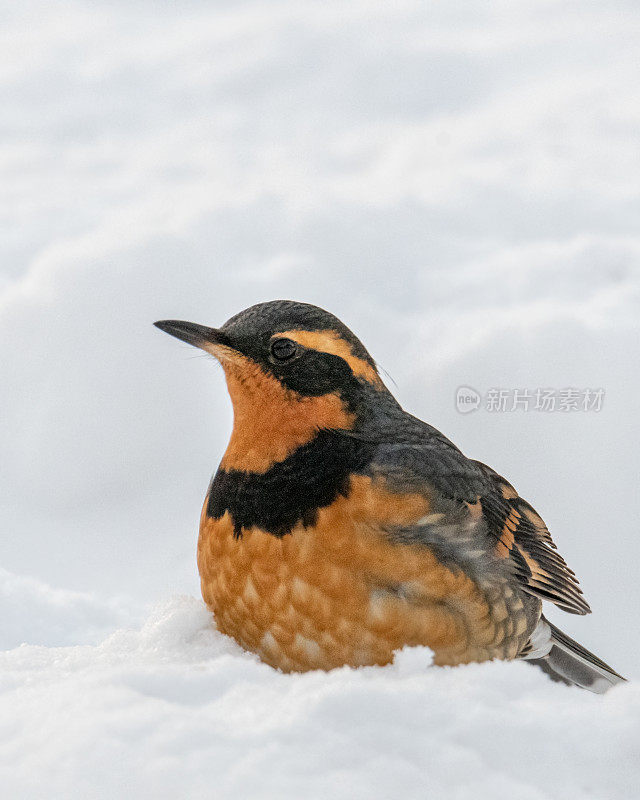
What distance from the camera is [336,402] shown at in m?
3.75

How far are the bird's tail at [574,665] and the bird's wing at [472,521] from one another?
22 centimetres

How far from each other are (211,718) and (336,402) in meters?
1.43

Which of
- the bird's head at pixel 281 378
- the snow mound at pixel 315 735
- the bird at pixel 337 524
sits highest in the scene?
the bird's head at pixel 281 378

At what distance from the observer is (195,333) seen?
381 centimetres

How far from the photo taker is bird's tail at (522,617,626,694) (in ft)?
14.1

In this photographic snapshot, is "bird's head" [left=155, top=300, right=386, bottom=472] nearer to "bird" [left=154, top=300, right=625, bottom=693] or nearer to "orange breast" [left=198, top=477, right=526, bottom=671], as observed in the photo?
"bird" [left=154, top=300, right=625, bottom=693]

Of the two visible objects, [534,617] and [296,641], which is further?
[534,617]

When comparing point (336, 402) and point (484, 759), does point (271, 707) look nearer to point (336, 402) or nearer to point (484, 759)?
point (484, 759)

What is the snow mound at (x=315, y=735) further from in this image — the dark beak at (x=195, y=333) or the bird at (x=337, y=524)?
the dark beak at (x=195, y=333)

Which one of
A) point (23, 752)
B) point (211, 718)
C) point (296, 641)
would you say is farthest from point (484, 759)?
point (23, 752)

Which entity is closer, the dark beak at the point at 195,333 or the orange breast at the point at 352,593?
the orange breast at the point at 352,593

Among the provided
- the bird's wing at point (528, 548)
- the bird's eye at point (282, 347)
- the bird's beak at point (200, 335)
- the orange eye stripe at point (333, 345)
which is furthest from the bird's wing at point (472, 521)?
the bird's beak at point (200, 335)

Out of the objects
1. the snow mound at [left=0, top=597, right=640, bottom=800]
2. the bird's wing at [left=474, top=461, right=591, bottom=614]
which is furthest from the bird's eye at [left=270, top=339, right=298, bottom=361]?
the snow mound at [left=0, top=597, right=640, bottom=800]

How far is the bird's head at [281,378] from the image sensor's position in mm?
3670
